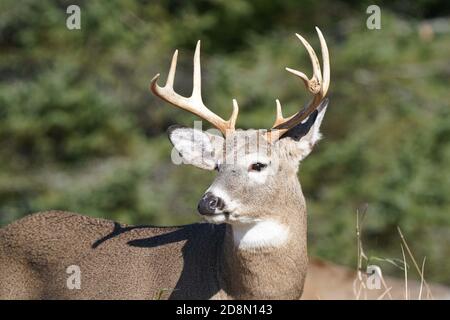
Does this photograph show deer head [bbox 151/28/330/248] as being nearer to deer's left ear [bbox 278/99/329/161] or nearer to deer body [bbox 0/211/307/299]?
deer's left ear [bbox 278/99/329/161]

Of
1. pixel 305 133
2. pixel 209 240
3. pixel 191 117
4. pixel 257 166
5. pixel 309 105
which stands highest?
pixel 309 105

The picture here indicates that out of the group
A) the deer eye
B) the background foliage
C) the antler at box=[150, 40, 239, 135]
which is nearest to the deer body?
the deer eye

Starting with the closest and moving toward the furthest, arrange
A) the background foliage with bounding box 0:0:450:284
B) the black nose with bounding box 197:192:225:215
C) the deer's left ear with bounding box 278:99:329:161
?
the black nose with bounding box 197:192:225:215, the deer's left ear with bounding box 278:99:329:161, the background foliage with bounding box 0:0:450:284

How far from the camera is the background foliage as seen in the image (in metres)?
18.8

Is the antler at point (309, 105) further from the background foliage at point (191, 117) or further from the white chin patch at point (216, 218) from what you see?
the background foliage at point (191, 117)

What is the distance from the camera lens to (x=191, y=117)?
62.2 ft

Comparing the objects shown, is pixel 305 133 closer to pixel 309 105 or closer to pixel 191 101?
pixel 309 105

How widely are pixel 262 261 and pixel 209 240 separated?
1.59 ft

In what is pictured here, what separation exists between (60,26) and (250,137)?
45.5 ft

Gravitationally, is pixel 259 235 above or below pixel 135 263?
above

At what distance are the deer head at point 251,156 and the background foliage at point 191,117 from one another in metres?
10.7

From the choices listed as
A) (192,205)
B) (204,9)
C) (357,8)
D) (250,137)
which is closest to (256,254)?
(250,137)

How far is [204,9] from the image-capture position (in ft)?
75.9

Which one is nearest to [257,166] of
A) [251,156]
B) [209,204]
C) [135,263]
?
[251,156]
